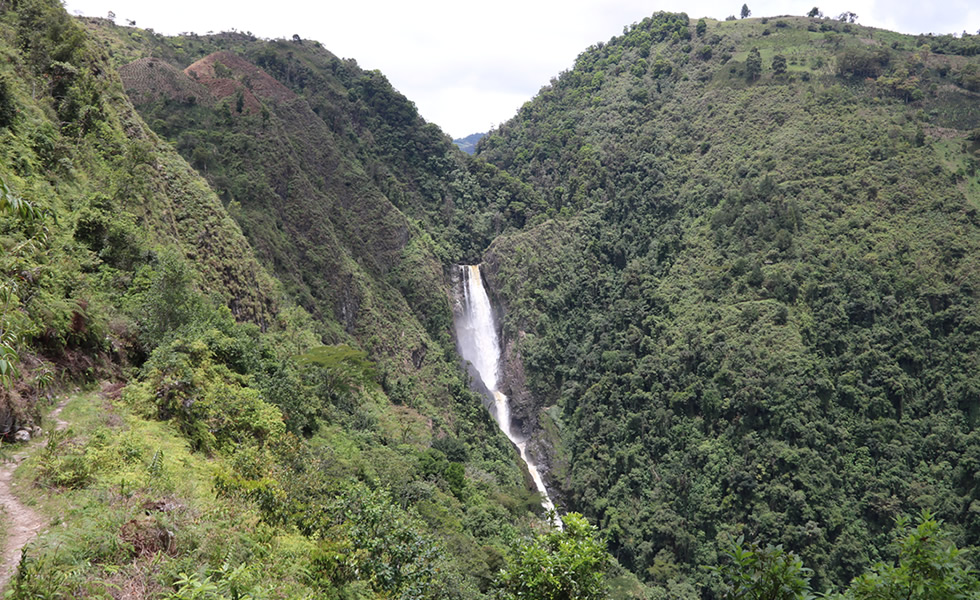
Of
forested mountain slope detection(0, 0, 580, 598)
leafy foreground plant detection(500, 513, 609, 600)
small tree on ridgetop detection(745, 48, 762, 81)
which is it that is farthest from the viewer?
small tree on ridgetop detection(745, 48, 762, 81)

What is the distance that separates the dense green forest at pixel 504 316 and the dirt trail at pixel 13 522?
0.78 ft

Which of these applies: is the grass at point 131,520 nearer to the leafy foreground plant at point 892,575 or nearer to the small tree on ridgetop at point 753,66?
the leafy foreground plant at point 892,575

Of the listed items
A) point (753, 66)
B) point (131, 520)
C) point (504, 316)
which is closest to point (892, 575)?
point (131, 520)

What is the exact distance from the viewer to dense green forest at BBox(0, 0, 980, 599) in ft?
30.2

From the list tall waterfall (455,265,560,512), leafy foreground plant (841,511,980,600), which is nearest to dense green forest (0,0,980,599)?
leafy foreground plant (841,511,980,600)

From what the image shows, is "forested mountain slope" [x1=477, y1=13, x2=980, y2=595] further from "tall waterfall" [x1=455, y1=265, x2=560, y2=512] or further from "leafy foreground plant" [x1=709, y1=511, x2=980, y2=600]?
"leafy foreground plant" [x1=709, y1=511, x2=980, y2=600]

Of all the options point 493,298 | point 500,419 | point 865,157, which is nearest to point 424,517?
point 500,419

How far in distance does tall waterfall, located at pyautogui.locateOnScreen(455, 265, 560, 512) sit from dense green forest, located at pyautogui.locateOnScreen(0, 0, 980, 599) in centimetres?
211

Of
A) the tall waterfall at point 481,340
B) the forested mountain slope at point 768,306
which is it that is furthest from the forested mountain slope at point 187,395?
the forested mountain slope at point 768,306

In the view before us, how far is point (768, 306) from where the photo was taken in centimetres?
4553

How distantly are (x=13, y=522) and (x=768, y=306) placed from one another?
47852 millimetres

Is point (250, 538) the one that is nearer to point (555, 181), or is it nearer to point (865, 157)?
point (865, 157)

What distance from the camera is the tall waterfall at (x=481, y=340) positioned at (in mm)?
54031

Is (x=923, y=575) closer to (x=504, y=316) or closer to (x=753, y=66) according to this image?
(x=504, y=316)
